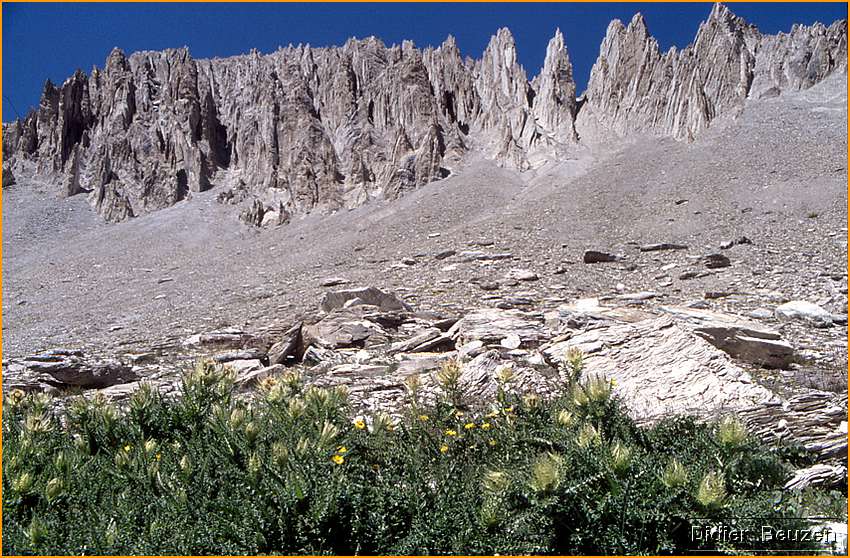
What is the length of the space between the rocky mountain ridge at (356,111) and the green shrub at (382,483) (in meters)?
44.2

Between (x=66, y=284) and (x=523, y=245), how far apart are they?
32.7 meters

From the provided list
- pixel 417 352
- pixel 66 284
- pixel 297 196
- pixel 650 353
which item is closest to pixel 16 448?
pixel 417 352

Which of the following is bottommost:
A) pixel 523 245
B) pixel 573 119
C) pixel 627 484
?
pixel 627 484

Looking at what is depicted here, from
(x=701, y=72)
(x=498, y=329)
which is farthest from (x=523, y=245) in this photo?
(x=701, y=72)

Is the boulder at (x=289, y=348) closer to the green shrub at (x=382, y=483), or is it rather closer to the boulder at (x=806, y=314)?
the green shrub at (x=382, y=483)

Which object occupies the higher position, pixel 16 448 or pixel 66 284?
pixel 66 284

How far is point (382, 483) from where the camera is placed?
15.6 ft

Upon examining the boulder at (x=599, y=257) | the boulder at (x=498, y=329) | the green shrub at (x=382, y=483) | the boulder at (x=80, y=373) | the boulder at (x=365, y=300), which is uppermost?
the boulder at (x=599, y=257)

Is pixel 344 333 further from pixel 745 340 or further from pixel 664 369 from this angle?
pixel 745 340

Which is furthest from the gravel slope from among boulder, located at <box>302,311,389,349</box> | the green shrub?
the green shrub

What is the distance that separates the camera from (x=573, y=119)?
5469 cm

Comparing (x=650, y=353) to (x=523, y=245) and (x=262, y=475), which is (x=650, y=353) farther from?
(x=523, y=245)

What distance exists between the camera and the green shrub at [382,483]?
158 inches

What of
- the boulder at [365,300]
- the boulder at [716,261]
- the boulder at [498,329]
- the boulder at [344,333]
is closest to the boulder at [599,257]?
the boulder at [716,261]
